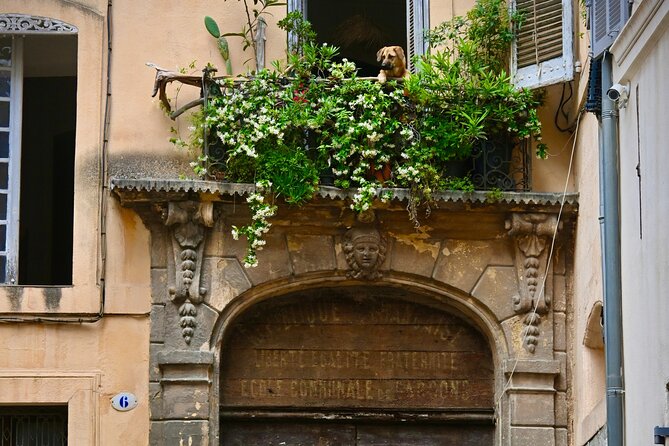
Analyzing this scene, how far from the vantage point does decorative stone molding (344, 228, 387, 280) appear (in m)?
12.6

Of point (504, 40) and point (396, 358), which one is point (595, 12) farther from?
point (396, 358)

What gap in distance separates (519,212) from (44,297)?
3739 millimetres

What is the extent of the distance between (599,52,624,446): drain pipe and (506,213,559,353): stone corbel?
1.51 m

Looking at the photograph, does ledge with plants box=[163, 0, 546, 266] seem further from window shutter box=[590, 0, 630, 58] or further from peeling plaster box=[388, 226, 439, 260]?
window shutter box=[590, 0, 630, 58]

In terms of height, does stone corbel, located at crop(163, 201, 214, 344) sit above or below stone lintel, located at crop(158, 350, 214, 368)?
above

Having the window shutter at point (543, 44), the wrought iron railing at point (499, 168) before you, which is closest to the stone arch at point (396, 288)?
the wrought iron railing at point (499, 168)

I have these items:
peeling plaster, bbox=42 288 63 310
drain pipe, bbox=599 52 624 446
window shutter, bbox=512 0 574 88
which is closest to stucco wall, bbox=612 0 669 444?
drain pipe, bbox=599 52 624 446

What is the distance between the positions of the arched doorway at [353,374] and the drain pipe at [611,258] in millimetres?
2349

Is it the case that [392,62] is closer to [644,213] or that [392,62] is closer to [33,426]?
[644,213]

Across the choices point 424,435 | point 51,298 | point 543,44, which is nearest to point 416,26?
point 543,44

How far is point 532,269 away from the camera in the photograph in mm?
12781

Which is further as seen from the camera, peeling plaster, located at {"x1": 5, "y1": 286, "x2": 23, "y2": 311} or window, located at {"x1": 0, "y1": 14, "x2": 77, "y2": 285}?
window, located at {"x1": 0, "y1": 14, "x2": 77, "y2": 285}

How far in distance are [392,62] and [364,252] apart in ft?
4.93

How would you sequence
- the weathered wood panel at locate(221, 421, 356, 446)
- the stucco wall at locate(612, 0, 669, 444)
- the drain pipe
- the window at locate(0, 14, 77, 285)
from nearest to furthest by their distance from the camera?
1. the stucco wall at locate(612, 0, 669, 444)
2. the drain pipe
3. the weathered wood panel at locate(221, 421, 356, 446)
4. the window at locate(0, 14, 77, 285)
